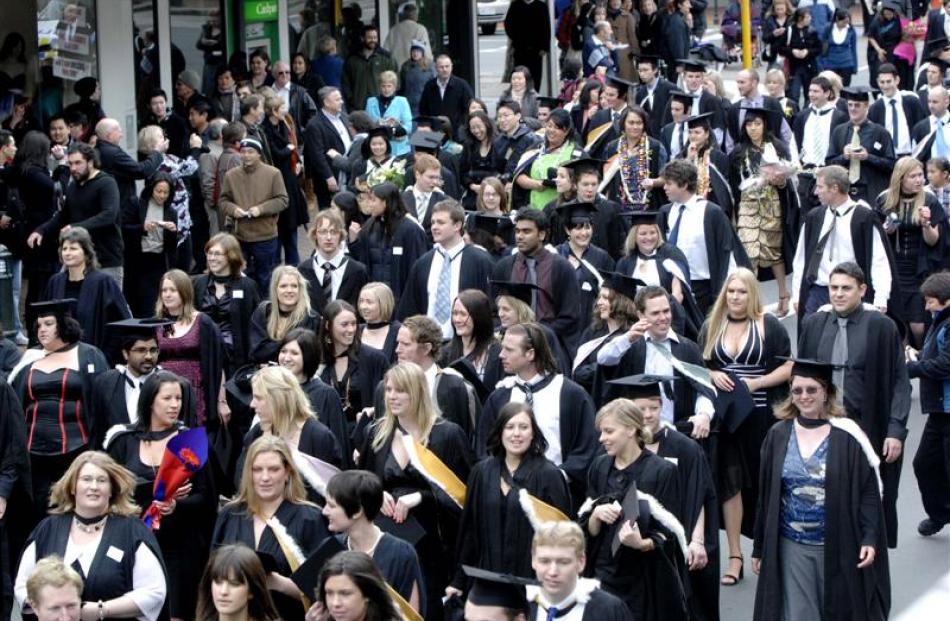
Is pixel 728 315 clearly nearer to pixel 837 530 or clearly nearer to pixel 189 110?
pixel 837 530

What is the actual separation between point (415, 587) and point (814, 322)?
4.00 metres

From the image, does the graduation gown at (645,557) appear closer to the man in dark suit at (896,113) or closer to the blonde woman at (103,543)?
the blonde woman at (103,543)

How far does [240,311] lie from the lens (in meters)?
13.0

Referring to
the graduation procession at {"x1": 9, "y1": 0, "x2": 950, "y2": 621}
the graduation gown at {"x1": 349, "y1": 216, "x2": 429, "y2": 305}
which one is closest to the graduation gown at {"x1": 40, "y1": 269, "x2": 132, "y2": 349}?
the graduation procession at {"x1": 9, "y1": 0, "x2": 950, "y2": 621}

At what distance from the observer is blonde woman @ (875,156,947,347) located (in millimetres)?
15070

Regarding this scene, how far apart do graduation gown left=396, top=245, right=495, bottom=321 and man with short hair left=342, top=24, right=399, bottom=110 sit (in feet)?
30.8

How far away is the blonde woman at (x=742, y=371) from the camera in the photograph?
11.4 metres

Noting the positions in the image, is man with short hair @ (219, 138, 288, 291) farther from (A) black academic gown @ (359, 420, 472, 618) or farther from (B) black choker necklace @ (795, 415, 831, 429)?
(B) black choker necklace @ (795, 415, 831, 429)

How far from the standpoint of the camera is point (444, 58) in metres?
22.0

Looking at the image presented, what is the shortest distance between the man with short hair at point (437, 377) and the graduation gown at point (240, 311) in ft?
7.30

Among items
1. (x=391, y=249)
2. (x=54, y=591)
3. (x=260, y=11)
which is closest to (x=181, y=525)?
(x=54, y=591)

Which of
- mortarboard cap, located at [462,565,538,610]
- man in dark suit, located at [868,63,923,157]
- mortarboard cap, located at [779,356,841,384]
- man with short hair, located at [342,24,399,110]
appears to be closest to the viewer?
mortarboard cap, located at [462,565,538,610]

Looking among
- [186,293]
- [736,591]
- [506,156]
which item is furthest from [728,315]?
[506,156]

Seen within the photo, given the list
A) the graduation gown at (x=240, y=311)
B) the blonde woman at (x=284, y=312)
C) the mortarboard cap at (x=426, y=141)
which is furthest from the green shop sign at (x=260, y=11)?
the blonde woman at (x=284, y=312)
